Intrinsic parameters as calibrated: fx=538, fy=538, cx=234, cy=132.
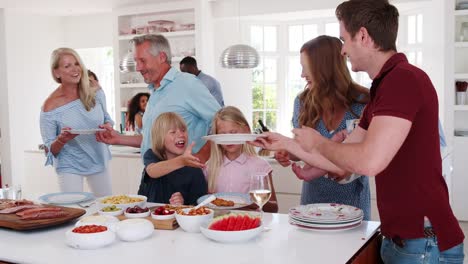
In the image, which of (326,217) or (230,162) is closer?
(326,217)

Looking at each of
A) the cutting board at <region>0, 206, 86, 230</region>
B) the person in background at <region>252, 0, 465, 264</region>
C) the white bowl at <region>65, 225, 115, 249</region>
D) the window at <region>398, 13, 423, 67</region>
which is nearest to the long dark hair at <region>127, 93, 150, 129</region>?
the window at <region>398, 13, 423, 67</region>

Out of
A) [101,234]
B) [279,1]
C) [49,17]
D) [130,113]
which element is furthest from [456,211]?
[49,17]

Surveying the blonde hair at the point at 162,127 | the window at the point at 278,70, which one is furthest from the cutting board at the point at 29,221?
the window at the point at 278,70

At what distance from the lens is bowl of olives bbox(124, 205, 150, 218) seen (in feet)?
7.06

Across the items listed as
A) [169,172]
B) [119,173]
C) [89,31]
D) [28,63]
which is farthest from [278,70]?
[169,172]

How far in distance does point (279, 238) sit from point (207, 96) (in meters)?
1.36

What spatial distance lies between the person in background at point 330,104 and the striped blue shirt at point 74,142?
168cm

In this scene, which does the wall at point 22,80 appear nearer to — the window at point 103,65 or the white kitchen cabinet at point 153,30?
the window at point 103,65

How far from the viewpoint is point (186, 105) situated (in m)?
3.05

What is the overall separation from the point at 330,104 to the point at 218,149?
684mm

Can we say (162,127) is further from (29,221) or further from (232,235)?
(232,235)

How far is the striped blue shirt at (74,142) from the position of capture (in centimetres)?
358

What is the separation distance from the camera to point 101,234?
182 cm

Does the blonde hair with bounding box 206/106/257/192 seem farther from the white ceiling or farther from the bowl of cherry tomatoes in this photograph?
the white ceiling
